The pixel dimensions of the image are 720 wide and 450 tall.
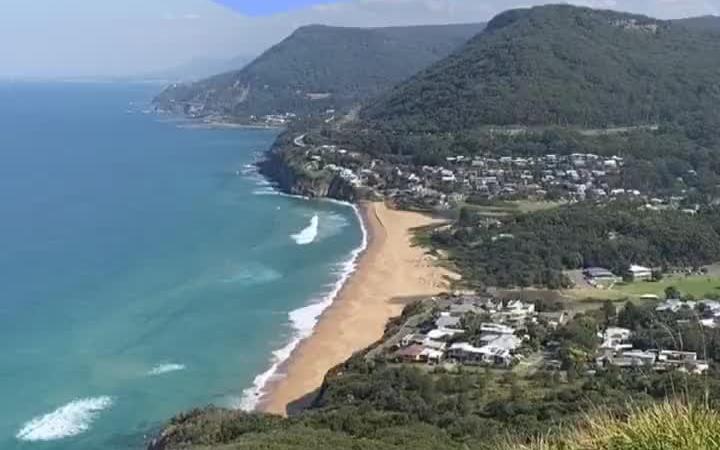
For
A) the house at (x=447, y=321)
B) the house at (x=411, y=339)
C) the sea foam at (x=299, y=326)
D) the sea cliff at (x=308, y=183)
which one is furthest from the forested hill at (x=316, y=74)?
the house at (x=411, y=339)

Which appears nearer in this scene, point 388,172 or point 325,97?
point 388,172

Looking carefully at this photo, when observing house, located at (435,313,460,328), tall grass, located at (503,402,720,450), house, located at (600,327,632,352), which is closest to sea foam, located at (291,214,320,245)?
house, located at (435,313,460,328)

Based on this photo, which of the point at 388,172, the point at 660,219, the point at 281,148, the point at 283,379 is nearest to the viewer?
the point at 283,379

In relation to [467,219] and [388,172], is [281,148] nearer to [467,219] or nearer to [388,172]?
[388,172]

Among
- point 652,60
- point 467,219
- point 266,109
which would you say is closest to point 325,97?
point 266,109

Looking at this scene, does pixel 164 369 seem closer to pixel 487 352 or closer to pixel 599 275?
pixel 487 352

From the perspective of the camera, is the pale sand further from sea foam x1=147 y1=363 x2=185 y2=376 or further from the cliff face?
the cliff face

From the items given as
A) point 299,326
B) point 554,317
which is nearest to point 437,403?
point 554,317
